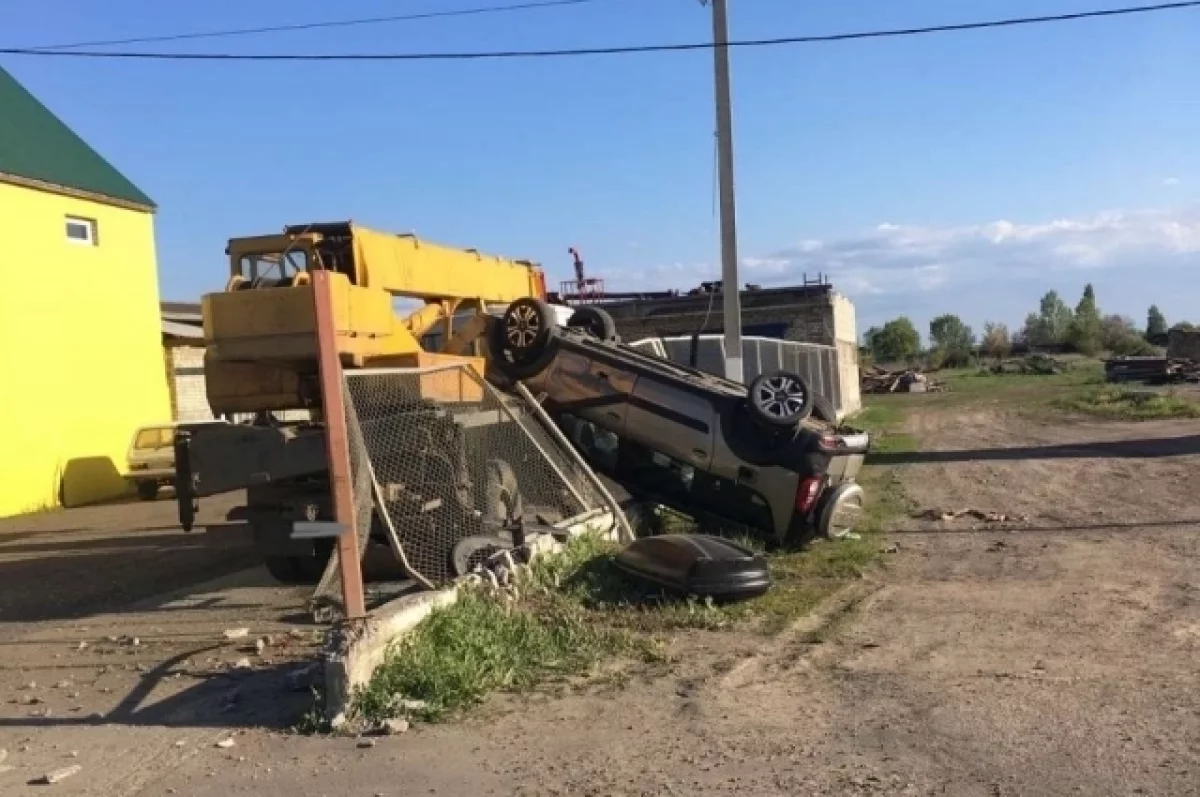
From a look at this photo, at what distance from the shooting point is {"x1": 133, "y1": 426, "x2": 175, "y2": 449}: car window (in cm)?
2094

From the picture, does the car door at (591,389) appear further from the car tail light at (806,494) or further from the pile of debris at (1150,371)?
the pile of debris at (1150,371)

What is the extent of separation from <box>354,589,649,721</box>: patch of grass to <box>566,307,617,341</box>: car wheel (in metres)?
5.75

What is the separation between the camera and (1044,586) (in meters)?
9.32

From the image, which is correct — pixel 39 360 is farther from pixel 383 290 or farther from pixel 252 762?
pixel 252 762

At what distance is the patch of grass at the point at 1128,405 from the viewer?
2939 centimetres

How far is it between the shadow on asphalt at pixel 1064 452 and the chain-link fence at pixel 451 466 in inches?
469

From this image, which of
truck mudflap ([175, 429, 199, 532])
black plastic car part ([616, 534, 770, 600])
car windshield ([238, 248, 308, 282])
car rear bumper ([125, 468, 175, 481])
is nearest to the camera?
black plastic car part ([616, 534, 770, 600])

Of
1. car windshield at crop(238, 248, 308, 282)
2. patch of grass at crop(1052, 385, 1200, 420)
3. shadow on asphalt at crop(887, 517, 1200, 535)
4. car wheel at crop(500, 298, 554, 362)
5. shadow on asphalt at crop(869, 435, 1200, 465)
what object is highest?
car windshield at crop(238, 248, 308, 282)

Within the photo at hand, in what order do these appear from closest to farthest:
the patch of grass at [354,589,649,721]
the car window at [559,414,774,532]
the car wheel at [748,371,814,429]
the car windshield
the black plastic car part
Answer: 1. the patch of grass at [354,589,649,721]
2. the black plastic car part
3. the car windshield
4. the car wheel at [748,371,814,429]
5. the car window at [559,414,774,532]

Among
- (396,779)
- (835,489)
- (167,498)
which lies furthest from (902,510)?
(167,498)

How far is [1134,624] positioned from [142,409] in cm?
1908

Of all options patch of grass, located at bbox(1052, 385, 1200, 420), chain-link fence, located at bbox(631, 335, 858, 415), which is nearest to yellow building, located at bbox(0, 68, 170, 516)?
chain-link fence, located at bbox(631, 335, 858, 415)

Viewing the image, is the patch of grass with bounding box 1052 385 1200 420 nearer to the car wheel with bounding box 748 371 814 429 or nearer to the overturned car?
the overturned car

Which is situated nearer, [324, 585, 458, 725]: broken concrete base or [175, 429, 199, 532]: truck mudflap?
[324, 585, 458, 725]: broken concrete base
